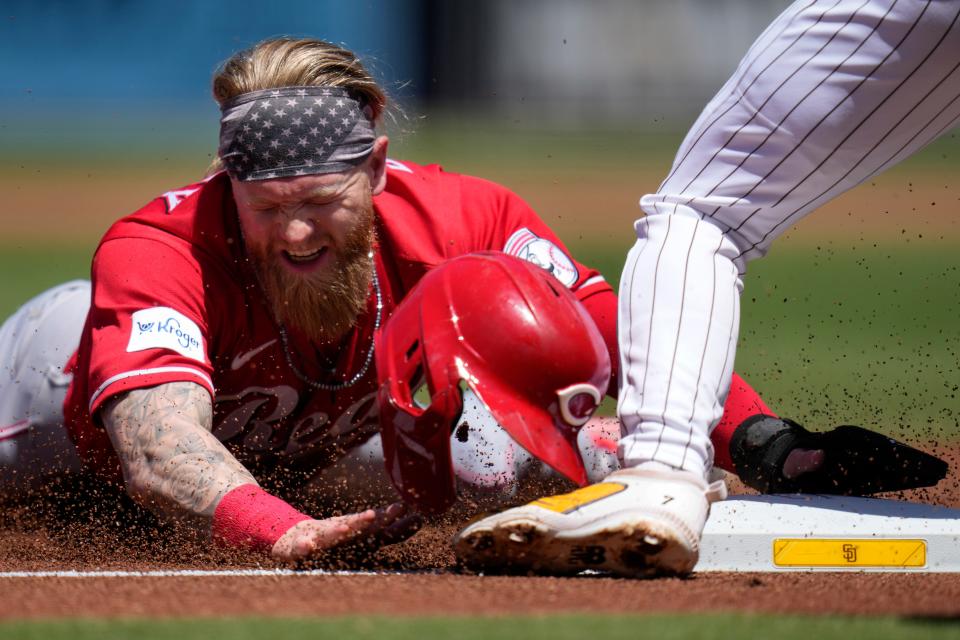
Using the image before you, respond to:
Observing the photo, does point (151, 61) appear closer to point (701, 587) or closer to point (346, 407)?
point (346, 407)

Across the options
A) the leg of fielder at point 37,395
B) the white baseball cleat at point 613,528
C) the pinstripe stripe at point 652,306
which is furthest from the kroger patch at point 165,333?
the pinstripe stripe at point 652,306

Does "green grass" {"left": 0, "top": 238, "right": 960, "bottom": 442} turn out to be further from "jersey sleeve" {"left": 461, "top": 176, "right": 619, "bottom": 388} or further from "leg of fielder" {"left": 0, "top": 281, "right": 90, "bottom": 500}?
"leg of fielder" {"left": 0, "top": 281, "right": 90, "bottom": 500}

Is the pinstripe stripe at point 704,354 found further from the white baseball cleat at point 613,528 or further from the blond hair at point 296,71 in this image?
the blond hair at point 296,71

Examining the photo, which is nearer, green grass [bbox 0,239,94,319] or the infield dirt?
the infield dirt

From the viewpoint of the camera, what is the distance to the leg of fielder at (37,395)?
12.9ft

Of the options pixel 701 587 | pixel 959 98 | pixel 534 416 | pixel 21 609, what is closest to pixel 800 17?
pixel 959 98

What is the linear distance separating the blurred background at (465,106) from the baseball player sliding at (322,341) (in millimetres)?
7186

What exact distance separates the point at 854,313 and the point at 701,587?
19.9ft

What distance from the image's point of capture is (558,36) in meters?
18.5

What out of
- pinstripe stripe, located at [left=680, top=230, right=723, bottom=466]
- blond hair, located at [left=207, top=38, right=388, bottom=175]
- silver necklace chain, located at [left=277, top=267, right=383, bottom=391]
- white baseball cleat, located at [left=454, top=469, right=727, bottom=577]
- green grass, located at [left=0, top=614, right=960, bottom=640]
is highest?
blond hair, located at [left=207, top=38, right=388, bottom=175]

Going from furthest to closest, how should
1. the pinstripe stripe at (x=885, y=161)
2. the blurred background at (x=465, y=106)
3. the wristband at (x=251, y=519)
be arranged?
the blurred background at (x=465, y=106) → the wristband at (x=251, y=519) → the pinstripe stripe at (x=885, y=161)

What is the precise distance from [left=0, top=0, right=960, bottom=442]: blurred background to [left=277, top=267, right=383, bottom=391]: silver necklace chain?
7.33 meters

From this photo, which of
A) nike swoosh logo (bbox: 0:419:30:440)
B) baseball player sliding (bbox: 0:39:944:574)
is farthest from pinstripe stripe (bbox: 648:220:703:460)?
nike swoosh logo (bbox: 0:419:30:440)

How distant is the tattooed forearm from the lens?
283 centimetres
